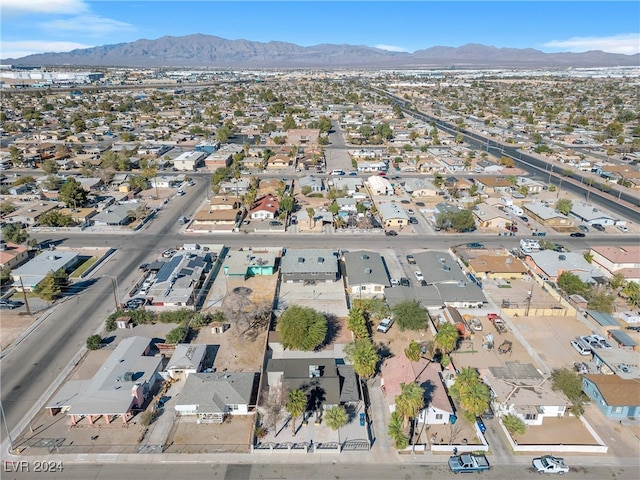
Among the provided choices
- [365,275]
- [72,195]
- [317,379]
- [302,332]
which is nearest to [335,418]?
[317,379]

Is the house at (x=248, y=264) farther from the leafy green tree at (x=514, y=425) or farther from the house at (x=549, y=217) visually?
the house at (x=549, y=217)

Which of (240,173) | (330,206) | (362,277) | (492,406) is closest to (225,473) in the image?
(492,406)

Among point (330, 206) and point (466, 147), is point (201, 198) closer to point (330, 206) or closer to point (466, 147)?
point (330, 206)

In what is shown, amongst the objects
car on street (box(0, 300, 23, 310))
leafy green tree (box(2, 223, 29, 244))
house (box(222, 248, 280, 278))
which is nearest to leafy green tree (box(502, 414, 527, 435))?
house (box(222, 248, 280, 278))

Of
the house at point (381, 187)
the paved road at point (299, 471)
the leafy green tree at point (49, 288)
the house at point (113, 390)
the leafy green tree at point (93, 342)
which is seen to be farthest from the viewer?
the house at point (381, 187)

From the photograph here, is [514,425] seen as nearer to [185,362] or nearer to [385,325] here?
[385,325]

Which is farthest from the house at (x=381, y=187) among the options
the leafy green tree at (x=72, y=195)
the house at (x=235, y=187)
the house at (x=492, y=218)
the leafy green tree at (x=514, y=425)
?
the leafy green tree at (x=514, y=425)
